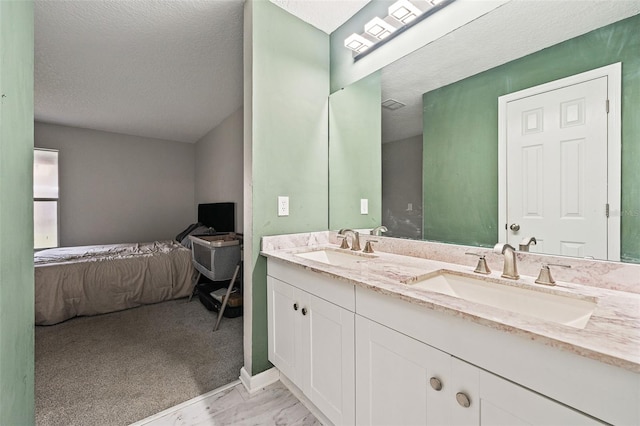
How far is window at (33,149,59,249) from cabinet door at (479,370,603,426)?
234 inches

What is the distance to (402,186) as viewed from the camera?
64.9 inches

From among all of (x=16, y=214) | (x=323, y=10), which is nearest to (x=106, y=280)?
(x=16, y=214)

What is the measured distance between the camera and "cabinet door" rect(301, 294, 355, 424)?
44.9 inches

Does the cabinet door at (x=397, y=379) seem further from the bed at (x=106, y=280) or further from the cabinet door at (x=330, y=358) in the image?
the bed at (x=106, y=280)

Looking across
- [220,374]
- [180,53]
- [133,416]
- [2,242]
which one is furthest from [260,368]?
[180,53]

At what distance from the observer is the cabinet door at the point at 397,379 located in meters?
0.83

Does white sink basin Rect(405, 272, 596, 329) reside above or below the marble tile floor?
above

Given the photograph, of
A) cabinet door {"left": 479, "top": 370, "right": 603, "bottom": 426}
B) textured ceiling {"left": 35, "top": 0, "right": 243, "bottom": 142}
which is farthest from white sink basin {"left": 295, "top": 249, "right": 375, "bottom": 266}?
textured ceiling {"left": 35, "top": 0, "right": 243, "bottom": 142}

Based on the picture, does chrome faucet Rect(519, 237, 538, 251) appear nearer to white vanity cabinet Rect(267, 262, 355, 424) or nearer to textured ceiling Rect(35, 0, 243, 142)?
white vanity cabinet Rect(267, 262, 355, 424)

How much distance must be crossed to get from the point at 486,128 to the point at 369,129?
79 centimetres

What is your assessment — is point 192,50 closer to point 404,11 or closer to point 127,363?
point 404,11

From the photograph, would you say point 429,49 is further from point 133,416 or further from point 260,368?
point 133,416

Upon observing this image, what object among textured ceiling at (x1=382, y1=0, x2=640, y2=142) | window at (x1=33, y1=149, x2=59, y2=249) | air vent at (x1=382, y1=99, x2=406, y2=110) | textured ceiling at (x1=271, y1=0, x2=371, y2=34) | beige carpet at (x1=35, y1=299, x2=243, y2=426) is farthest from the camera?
window at (x1=33, y1=149, x2=59, y2=249)

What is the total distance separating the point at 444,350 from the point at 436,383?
0.11 meters
